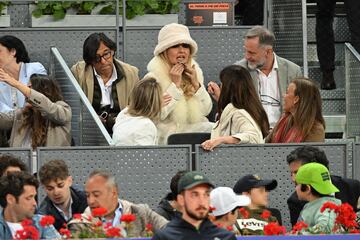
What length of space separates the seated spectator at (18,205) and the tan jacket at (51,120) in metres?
2.37

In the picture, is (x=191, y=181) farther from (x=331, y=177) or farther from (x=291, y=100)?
(x=291, y=100)

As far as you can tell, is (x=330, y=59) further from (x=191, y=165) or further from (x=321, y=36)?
(x=191, y=165)

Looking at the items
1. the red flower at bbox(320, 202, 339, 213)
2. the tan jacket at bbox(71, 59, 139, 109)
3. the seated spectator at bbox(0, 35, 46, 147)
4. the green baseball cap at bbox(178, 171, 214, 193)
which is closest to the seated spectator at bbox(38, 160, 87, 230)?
the red flower at bbox(320, 202, 339, 213)

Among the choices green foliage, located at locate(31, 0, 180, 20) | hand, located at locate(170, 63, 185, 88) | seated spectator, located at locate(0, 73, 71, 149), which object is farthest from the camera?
green foliage, located at locate(31, 0, 180, 20)

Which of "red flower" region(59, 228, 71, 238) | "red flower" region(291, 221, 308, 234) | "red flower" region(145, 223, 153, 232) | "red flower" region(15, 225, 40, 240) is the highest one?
"red flower" region(15, 225, 40, 240)

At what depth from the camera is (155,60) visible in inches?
671

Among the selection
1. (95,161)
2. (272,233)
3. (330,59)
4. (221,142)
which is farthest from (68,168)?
(330,59)

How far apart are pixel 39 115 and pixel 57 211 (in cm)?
219

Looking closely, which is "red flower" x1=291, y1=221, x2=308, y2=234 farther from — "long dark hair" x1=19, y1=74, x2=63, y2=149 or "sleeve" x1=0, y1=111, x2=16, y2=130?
"sleeve" x1=0, y1=111, x2=16, y2=130

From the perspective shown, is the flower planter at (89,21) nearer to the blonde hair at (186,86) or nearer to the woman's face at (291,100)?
the blonde hair at (186,86)

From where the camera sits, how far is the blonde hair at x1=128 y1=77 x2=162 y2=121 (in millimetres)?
15859

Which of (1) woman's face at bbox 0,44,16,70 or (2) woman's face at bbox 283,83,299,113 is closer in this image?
(2) woman's face at bbox 283,83,299,113

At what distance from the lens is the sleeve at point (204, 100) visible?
1686 centimetres

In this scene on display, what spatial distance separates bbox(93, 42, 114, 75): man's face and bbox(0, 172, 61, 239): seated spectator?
12.4 ft
